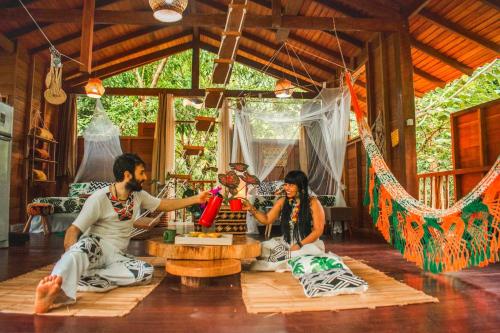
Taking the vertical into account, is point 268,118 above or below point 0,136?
above

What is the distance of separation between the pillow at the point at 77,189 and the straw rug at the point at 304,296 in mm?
4961

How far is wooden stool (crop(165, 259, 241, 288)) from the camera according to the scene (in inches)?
87.8

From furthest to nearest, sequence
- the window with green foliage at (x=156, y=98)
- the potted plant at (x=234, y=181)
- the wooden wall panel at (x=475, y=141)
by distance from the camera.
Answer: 1. the window with green foliage at (x=156, y=98)
2. the wooden wall panel at (x=475, y=141)
3. the potted plant at (x=234, y=181)

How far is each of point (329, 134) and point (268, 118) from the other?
917 millimetres

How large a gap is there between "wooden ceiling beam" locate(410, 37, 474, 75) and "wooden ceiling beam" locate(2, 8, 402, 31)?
627 millimetres

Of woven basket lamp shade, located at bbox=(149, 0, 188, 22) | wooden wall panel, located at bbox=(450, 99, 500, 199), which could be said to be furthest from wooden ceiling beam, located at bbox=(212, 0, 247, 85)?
wooden wall panel, located at bbox=(450, 99, 500, 199)

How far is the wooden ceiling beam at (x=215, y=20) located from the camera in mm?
4812

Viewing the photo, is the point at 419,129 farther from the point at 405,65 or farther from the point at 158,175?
the point at 158,175

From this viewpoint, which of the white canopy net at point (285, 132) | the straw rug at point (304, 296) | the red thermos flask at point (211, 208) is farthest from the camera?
the white canopy net at point (285, 132)

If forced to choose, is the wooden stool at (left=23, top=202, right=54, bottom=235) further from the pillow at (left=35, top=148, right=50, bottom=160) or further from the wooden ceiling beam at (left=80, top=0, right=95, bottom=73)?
the wooden ceiling beam at (left=80, top=0, right=95, bottom=73)

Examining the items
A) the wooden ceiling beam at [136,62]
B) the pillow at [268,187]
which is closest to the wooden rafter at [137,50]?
the wooden ceiling beam at [136,62]

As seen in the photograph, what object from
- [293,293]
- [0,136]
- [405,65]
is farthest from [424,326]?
[0,136]

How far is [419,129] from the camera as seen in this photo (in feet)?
27.8

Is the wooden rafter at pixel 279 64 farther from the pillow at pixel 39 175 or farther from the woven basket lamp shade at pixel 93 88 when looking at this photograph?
the pillow at pixel 39 175
